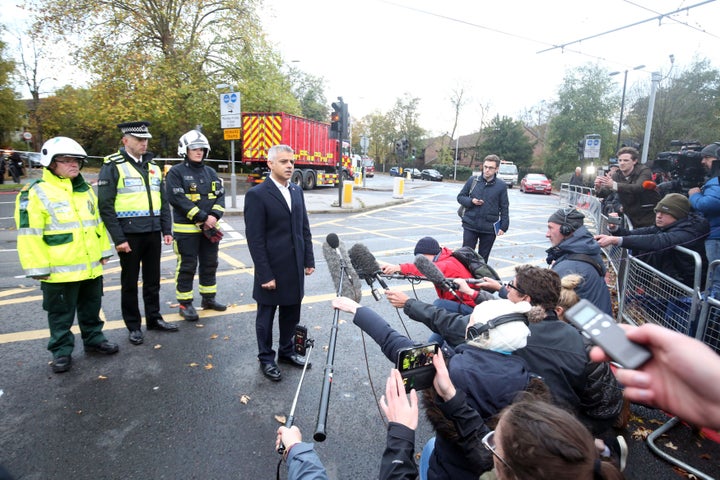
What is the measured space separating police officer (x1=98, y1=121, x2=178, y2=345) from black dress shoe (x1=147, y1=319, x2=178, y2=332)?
0.03 metres

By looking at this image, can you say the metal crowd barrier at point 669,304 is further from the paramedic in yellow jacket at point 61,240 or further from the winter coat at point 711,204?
the paramedic in yellow jacket at point 61,240

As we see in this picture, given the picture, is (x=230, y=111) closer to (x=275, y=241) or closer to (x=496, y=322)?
(x=275, y=241)

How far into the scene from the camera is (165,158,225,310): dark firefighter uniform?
4.61 meters

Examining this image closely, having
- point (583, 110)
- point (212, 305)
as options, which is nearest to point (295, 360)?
point (212, 305)

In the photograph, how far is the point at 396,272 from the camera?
137 inches

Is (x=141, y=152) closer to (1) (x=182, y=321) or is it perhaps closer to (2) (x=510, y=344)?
(1) (x=182, y=321)

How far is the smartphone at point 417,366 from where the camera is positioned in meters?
1.56

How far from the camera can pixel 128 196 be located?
4102 mm

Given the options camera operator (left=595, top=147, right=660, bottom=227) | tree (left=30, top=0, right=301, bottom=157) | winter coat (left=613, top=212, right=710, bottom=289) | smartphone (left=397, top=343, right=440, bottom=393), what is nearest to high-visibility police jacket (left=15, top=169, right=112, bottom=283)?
smartphone (left=397, top=343, right=440, bottom=393)

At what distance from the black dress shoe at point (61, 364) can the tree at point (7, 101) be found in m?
29.9

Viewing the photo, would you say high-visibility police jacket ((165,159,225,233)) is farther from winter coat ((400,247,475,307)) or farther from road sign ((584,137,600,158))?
road sign ((584,137,600,158))


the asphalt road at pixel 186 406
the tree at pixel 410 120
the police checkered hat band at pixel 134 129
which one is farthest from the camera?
the tree at pixel 410 120

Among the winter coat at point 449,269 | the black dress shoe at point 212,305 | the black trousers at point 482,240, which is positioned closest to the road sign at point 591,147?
the black trousers at point 482,240

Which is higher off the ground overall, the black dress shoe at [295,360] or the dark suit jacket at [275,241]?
the dark suit jacket at [275,241]
